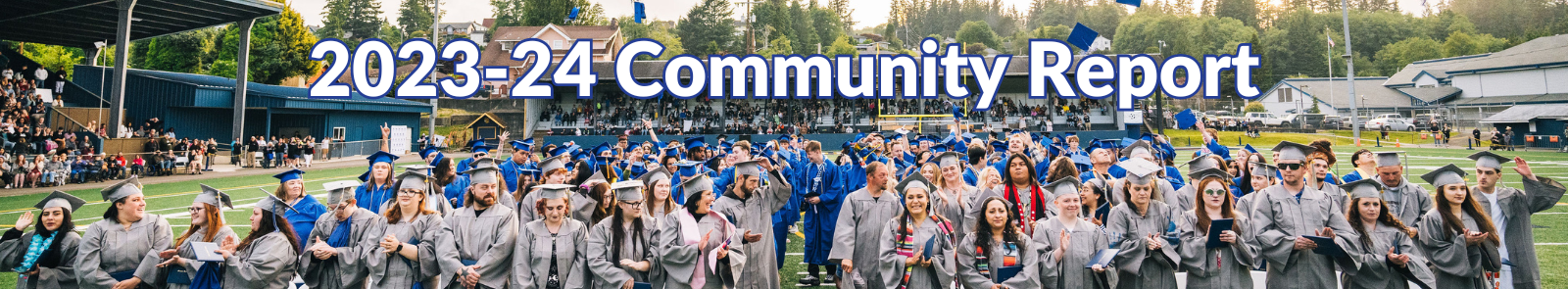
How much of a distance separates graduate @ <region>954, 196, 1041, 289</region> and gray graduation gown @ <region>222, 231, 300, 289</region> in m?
4.27

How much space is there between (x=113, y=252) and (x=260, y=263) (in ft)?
3.48

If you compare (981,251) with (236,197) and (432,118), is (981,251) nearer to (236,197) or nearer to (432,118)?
(236,197)

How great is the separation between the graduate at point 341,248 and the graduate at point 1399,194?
7.02 meters

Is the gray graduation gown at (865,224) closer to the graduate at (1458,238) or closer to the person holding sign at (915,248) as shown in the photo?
the person holding sign at (915,248)

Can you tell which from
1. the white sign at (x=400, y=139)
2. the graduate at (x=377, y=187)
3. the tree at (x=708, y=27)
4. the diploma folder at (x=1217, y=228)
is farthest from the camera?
the tree at (x=708, y=27)

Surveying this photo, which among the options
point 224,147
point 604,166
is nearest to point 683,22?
point 224,147

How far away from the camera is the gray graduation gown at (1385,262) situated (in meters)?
4.87

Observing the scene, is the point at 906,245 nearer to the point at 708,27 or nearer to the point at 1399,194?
the point at 1399,194

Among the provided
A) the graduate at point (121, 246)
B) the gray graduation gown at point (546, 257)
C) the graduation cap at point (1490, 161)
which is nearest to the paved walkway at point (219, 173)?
the graduate at point (121, 246)

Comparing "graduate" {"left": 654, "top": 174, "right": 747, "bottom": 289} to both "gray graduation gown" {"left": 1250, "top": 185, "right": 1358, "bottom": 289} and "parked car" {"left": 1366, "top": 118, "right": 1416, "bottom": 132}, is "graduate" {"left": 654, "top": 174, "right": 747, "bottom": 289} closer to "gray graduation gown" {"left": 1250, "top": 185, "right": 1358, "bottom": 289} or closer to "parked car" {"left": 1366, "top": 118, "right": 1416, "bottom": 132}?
"gray graduation gown" {"left": 1250, "top": 185, "right": 1358, "bottom": 289}

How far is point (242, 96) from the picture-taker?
2545 centimetres

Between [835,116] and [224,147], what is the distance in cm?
2741

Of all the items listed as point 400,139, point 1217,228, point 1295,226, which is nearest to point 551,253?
point 1217,228

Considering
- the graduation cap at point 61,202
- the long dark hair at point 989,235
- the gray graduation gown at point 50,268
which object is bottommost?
the gray graduation gown at point 50,268
